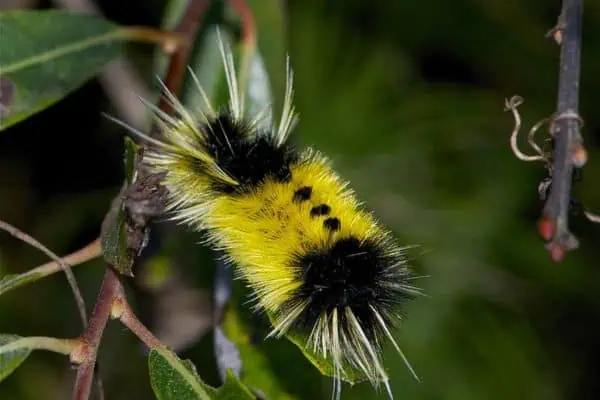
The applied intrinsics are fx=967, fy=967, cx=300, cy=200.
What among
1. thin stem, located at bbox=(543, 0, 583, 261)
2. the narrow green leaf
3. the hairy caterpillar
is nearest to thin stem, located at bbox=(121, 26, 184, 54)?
the hairy caterpillar

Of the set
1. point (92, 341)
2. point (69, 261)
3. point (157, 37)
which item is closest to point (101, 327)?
point (92, 341)

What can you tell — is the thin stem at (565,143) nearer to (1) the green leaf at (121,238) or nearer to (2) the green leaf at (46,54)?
(1) the green leaf at (121,238)

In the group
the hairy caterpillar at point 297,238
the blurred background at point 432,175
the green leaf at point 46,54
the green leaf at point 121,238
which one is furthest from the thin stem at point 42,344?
the blurred background at point 432,175

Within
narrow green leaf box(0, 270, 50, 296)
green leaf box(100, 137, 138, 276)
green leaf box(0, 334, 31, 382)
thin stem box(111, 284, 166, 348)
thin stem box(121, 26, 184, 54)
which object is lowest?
green leaf box(0, 334, 31, 382)

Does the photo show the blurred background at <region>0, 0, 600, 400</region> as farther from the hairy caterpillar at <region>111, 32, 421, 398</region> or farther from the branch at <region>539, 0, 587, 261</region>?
the branch at <region>539, 0, 587, 261</region>

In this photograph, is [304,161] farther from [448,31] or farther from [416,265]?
[448,31]
